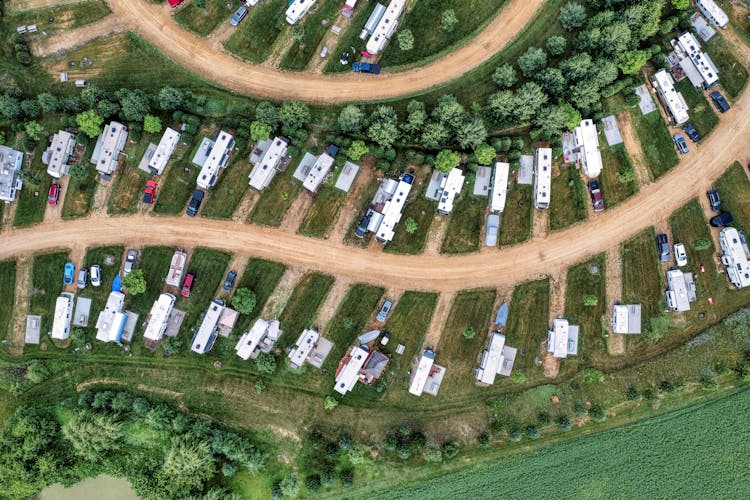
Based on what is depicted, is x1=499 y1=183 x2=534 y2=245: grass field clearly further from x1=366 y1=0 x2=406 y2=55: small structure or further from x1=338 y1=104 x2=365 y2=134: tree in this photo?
x1=366 y1=0 x2=406 y2=55: small structure

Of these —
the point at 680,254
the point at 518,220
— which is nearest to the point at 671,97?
the point at 680,254

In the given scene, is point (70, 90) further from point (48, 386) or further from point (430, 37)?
point (430, 37)

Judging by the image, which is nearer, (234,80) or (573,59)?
(573,59)

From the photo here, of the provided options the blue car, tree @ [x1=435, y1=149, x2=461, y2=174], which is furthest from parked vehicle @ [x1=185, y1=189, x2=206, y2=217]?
tree @ [x1=435, y1=149, x2=461, y2=174]

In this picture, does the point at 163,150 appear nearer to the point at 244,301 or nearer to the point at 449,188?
the point at 244,301

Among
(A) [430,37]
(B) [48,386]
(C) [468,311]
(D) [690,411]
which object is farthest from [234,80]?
(D) [690,411]

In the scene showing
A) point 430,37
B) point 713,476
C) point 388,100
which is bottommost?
point 713,476
